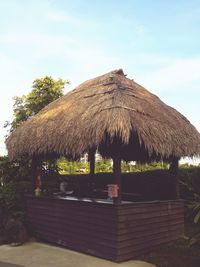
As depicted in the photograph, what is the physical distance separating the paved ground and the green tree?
8.36m

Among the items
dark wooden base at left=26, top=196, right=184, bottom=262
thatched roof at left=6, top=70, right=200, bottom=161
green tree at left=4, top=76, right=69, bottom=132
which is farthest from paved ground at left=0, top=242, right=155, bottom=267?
green tree at left=4, top=76, right=69, bottom=132

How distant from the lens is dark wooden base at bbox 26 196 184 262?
24.7 feet

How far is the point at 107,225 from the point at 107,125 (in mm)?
2123

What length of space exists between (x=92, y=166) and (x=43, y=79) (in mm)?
6095

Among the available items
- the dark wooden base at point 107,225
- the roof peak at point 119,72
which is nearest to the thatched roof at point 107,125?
the roof peak at point 119,72

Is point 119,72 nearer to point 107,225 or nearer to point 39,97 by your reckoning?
point 107,225

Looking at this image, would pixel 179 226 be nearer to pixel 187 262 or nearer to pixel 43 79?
pixel 187 262

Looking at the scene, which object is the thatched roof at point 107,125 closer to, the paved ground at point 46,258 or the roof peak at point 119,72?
the roof peak at point 119,72

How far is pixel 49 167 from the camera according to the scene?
1479 cm

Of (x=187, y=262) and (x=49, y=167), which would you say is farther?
(x=49, y=167)

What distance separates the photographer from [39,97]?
53.8 ft

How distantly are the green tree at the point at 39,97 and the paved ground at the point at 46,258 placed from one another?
8.36 metres

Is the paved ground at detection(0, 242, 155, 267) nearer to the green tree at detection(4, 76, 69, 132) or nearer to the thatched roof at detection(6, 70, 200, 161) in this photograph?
the thatched roof at detection(6, 70, 200, 161)

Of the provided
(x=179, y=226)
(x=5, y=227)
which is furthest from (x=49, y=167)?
(x=179, y=226)
